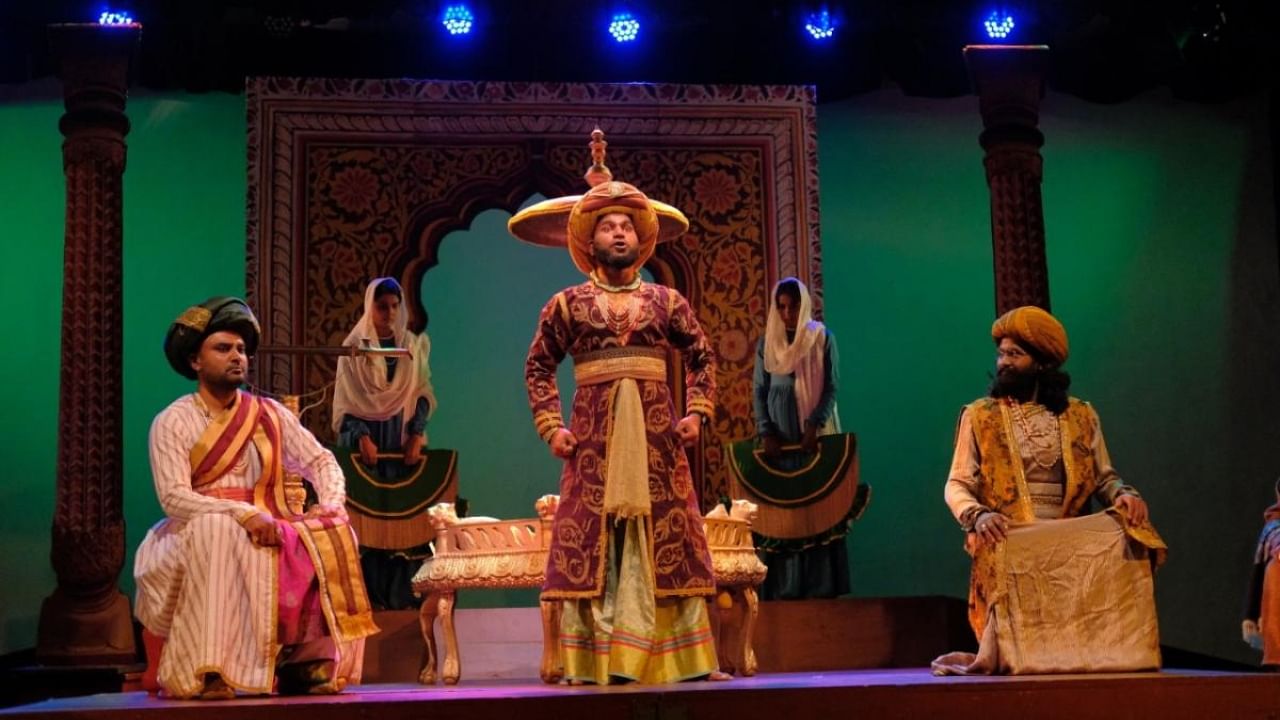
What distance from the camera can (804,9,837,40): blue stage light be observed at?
8695 millimetres

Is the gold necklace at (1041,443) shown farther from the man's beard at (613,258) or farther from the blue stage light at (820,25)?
the blue stage light at (820,25)

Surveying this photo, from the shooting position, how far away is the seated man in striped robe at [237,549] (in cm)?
432

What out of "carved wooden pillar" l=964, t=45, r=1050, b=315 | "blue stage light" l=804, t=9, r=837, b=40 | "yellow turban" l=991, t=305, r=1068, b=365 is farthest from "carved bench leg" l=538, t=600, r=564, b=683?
"blue stage light" l=804, t=9, r=837, b=40

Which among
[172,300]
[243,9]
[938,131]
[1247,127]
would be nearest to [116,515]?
[172,300]

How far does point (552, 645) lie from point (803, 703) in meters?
1.14

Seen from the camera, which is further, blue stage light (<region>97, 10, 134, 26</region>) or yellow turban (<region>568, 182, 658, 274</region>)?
blue stage light (<region>97, 10, 134, 26</region>)

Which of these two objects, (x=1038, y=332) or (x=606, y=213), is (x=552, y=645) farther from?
(x=1038, y=332)

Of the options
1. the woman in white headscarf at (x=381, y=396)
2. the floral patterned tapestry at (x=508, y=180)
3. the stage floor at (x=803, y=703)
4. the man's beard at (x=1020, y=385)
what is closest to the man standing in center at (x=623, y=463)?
the stage floor at (x=803, y=703)

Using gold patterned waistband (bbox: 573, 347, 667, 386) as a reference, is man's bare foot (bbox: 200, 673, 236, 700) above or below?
below

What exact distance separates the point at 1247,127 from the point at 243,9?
6.10 meters

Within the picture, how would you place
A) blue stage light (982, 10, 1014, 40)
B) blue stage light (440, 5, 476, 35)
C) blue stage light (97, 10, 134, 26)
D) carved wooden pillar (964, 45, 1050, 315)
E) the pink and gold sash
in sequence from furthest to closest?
blue stage light (440, 5, 476, 35), blue stage light (982, 10, 1014, 40), blue stage light (97, 10, 134, 26), carved wooden pillar (964, 45, 1050, 315), the pink and gold sash

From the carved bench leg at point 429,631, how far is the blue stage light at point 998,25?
4.77 meters

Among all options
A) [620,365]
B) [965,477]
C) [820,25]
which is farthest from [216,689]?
[820,25]

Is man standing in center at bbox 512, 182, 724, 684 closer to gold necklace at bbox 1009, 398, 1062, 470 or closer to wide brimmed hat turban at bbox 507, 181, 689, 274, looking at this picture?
wide brimmed hat turban at bbox 507, 181, 689, 274
